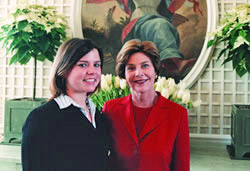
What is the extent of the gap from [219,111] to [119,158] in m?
1.07

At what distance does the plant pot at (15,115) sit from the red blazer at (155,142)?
37.3 inches

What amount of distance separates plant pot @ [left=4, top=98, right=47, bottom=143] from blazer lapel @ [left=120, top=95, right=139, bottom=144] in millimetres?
888

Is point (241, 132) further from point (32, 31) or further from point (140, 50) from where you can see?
point (32, 31)

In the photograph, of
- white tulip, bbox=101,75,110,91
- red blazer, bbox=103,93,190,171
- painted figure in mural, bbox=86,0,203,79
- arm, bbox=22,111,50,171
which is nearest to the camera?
arm, bbox=22,111,50,171

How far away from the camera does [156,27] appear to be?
205 cm

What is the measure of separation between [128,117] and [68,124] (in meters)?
0.32

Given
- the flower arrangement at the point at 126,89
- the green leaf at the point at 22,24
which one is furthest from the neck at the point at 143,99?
the green leaf at the point at 22,24

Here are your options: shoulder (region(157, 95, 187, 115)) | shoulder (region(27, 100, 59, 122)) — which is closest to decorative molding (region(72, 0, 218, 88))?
shoulder (region(157, 95, 187, 115))

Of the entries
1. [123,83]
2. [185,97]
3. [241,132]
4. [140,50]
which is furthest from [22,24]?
[241,132]

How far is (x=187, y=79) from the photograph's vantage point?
202 centimetres

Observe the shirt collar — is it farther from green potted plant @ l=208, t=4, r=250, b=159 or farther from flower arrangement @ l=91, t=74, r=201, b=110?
green potted plant @ l=208, t=4, r=250, b=159

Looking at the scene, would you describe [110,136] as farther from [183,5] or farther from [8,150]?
[183,5]

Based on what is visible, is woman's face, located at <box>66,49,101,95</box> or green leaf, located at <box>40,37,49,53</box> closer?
woman's face, located at <box>66,49,101,95</box>

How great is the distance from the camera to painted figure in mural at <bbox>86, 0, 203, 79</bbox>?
203 centimetres
